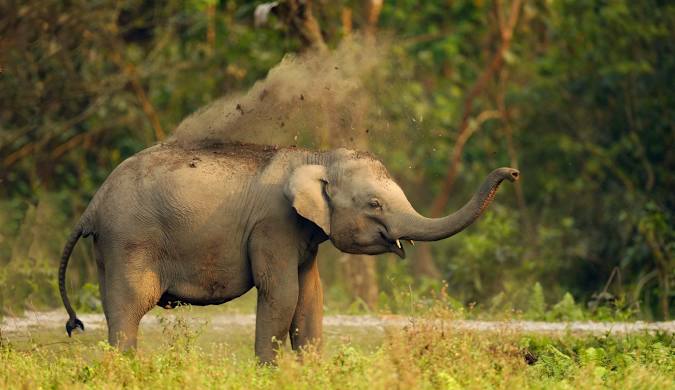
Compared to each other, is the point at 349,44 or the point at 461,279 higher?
the point at 349,44

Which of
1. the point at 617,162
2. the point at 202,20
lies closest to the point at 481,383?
the point at 617,162

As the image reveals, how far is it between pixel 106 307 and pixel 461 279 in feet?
21.9

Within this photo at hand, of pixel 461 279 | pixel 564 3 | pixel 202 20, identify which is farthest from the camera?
pixel 564 3

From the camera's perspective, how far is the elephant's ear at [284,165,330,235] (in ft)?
32.1

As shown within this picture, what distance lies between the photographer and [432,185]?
2475 centimetres

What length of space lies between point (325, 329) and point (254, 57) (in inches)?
268

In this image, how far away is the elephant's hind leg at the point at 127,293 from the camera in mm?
9922

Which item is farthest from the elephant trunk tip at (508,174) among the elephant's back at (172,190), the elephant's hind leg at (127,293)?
the elephant's hind leg at (127,293)

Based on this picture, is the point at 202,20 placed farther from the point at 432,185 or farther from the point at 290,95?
the point at 290,95

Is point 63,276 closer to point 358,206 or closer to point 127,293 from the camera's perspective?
point 127,293

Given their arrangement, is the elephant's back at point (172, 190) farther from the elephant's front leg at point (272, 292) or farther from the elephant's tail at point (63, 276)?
the elephant's front leg at point (272, 292)

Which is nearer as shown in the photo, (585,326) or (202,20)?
(585,326)

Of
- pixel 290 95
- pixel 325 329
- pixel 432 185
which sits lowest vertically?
pixel 432 185

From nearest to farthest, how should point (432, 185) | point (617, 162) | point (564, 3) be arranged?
point (617, 162) → point (564, 3) → point (432, 185)
